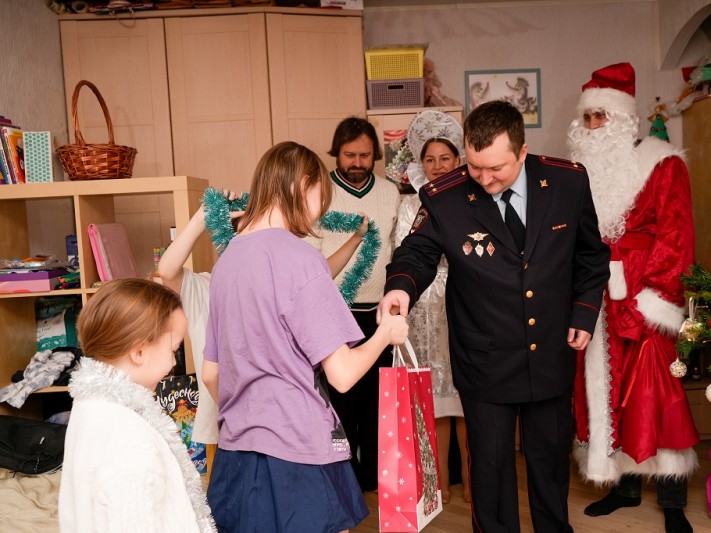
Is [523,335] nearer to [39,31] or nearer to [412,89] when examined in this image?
[412,89]

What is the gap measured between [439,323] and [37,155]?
1915mm

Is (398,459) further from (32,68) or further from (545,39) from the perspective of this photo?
(545,39)

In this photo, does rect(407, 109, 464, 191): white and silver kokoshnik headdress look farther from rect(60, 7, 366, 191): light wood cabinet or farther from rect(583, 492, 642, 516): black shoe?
rect(583, 492, 642, 516): black shoe

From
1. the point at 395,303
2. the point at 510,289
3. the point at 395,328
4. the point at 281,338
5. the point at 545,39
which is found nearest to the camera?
the point at 281,338

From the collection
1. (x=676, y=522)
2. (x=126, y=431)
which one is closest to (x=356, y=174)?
(x=676, y=522)

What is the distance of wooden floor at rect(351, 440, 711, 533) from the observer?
8.77 ft

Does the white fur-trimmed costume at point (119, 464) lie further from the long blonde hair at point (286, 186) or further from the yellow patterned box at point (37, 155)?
the yellow patterned box at point (37, 155)

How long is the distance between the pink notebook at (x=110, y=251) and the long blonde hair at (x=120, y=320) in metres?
1.79

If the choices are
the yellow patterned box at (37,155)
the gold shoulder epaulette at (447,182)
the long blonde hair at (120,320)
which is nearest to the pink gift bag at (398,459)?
the long blonde hair at (120,320)

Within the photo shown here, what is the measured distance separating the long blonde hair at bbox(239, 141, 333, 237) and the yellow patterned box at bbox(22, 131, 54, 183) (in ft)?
6.02

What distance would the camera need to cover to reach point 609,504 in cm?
281

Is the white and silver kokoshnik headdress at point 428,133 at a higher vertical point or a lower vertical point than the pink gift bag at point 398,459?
higher

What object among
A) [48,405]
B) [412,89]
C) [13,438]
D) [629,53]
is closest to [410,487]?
[13,438]

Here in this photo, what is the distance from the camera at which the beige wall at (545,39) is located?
4.18m
